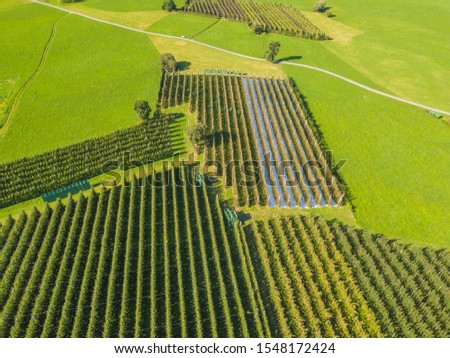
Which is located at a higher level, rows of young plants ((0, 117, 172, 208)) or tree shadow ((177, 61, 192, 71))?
tree shadow ((177, 61, 192, 71))

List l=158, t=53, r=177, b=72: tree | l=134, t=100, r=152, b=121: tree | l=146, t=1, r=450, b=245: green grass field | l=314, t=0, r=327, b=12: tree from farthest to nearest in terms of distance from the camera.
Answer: l=314, t=0, r=327, b=12: tree, l=158, t=53, r=177, b=72: tree, l=134, t=100, r=152, b=121: tree, l=146, t=1, r=450, b=245: green grass field

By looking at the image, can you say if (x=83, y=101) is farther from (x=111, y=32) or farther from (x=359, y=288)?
(x=359, y=288)

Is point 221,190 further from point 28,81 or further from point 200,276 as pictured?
point 28,81

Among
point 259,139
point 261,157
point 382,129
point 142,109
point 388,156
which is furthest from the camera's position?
point 382,129

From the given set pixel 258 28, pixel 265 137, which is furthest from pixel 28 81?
pixel 258 28

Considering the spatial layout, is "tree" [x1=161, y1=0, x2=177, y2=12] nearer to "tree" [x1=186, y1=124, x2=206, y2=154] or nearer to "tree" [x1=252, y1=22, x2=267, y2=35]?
"tree" [x1=252, y1=22, x2=267, y2=35]

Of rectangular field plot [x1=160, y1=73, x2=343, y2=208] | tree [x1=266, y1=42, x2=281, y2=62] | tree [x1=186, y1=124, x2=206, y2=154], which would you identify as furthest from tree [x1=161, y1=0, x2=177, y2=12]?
tree [x1=186, y1=124, x2=206, y2=154]
